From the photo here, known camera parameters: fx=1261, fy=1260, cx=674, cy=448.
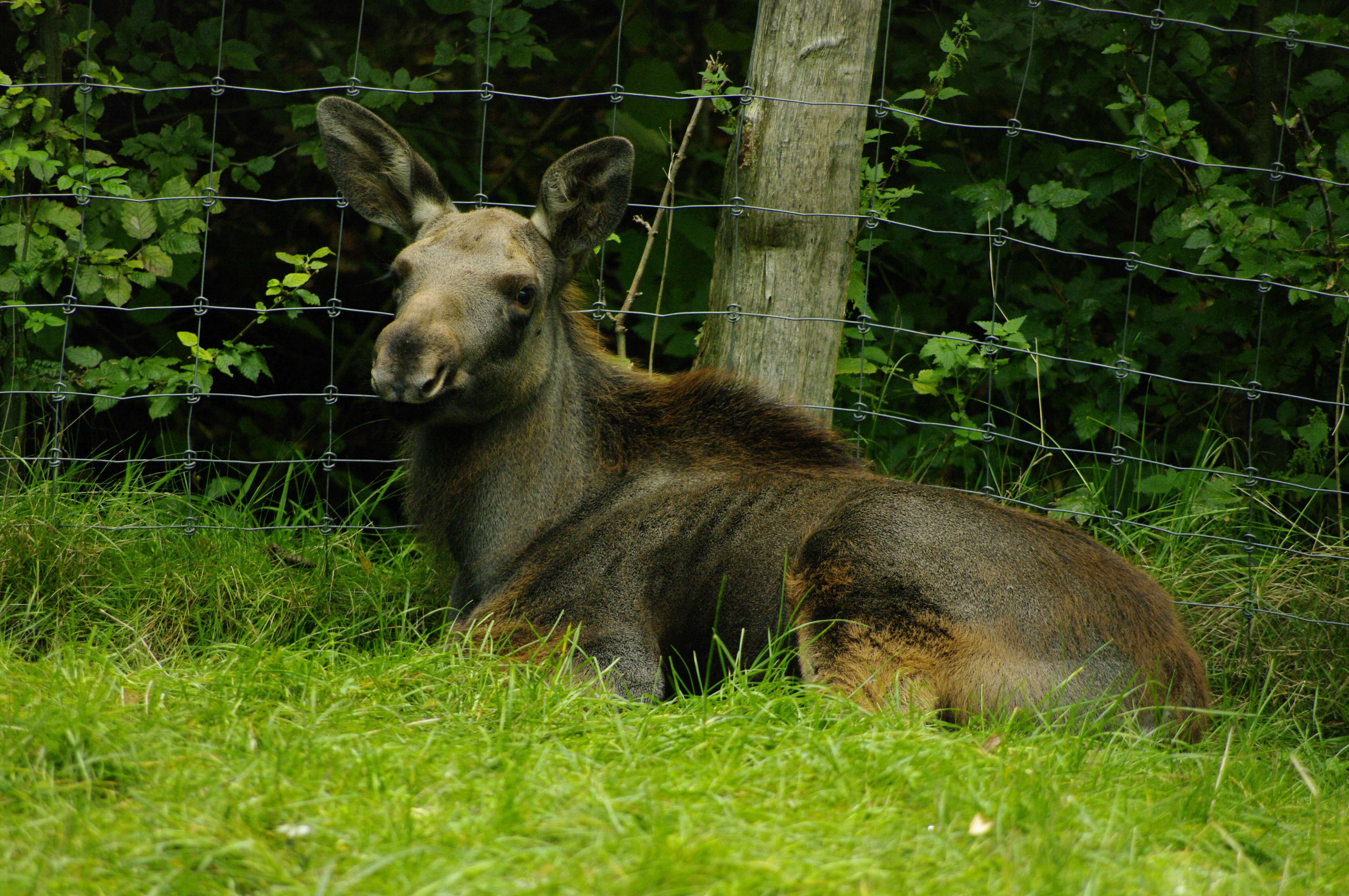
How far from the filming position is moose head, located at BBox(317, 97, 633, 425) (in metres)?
4.11

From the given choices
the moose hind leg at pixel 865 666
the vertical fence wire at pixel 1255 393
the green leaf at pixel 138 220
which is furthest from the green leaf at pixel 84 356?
the vertical fence wire at pixel 1255 393

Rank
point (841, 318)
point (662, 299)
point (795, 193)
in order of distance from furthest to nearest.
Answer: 1. point (662, 299)
2. point (841, 318)
3. point (795, 193)

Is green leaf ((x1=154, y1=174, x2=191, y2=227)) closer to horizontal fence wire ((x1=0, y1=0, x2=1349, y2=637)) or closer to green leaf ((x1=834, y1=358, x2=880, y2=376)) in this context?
horizontal fence wire ((x1=0, y1=0, x2=1349, y2=637))

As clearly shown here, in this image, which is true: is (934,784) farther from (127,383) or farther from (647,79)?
(647,79)

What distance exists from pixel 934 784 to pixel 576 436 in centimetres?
218

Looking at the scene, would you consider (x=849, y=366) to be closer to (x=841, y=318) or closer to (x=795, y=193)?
(x=841, y=318)

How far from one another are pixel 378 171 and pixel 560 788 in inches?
113

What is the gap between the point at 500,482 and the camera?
15.2 feet

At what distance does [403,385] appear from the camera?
4.02m

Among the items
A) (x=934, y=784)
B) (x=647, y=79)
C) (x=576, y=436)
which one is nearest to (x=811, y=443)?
(x=576, y=436)

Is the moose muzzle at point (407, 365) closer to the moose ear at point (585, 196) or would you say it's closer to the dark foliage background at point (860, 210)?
the moose ear at point (585, 196)

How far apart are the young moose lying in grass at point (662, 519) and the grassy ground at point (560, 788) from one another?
0.26 metres

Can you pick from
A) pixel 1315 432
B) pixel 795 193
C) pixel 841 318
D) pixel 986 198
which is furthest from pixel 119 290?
pixel 1315 432

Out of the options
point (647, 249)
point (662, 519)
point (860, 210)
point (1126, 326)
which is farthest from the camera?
point (647, 249)
